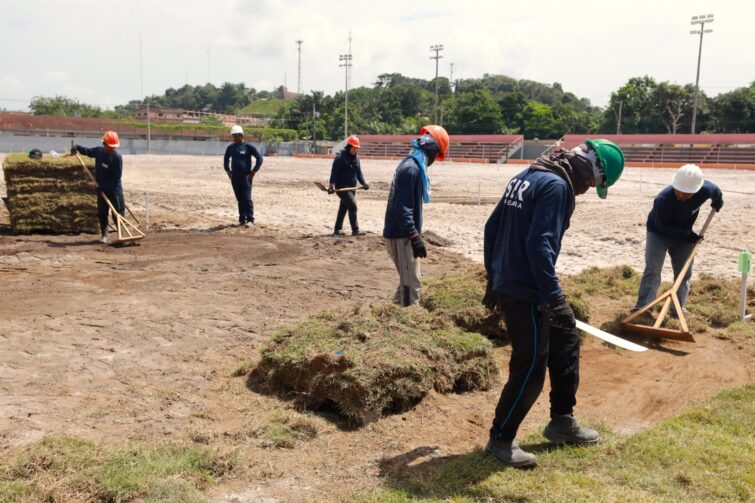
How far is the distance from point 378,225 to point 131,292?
7722 millimetres

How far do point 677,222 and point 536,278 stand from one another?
13.4 ft

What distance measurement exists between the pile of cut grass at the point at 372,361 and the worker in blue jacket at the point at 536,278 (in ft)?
3.24

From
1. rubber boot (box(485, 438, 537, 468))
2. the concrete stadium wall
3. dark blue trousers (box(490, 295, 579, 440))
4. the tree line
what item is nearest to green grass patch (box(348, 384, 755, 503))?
rubber boot (box(485, 438, 537, 468))

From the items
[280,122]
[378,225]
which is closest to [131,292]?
[378,225]

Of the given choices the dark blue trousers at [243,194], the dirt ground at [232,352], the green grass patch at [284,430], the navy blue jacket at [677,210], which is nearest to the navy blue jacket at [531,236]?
the dirt ground at [232,352]

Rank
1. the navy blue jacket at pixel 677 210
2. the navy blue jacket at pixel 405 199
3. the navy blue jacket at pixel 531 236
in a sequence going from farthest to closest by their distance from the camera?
the navy blue jacket at pixel 677 210
the navy blue jacket at pixel 405 199
the navy blue jacket at pixel 531 236

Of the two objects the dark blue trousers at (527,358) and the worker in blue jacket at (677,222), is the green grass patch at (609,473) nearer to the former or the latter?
the dark blue trousers at (527,358)

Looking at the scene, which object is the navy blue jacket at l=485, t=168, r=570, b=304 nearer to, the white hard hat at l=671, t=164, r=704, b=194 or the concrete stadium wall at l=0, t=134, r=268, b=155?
the white hard hat at l=671, t=164, r=704, b=194

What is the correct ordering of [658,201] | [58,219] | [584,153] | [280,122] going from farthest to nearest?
1. [280,122]
2. [58,219]
3. [658,201]
4. [584,153]

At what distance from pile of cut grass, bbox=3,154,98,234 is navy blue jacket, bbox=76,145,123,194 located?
798mm

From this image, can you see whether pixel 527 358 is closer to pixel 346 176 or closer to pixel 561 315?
pixel 561 315

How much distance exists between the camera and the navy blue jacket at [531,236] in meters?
3.92

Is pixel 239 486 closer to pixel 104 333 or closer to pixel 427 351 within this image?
pixel 427 351

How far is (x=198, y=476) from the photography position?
3.88 m
